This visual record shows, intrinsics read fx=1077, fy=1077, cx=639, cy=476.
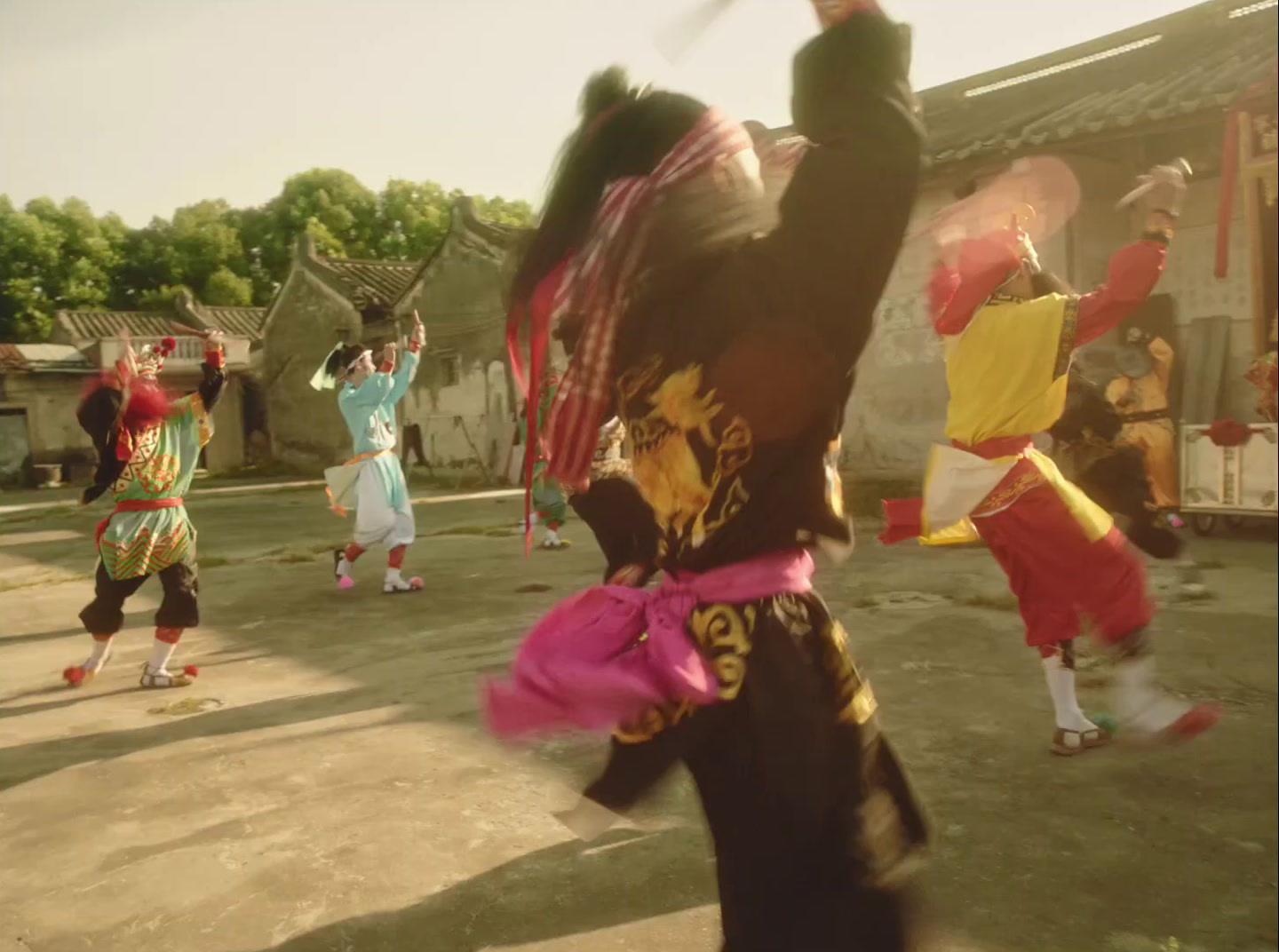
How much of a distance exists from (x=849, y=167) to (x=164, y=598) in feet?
16.1

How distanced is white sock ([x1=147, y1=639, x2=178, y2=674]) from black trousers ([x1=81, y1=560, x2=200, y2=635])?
0.36 feet

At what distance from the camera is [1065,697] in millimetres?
3840

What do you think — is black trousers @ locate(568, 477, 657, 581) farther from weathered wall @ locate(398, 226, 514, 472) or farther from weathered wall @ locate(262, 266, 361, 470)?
weathered wall @ locate(262, 266, 361, 470)

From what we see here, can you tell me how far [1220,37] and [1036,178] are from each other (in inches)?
297

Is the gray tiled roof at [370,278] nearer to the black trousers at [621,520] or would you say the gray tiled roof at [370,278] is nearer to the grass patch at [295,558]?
the grass patch at [295,558]

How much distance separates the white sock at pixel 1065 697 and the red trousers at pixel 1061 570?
0.16 metres

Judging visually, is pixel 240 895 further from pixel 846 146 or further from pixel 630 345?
pixel 846 146

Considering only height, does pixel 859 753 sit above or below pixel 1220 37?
below

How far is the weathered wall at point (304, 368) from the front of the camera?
75.8ft

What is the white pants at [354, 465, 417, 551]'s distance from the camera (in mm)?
7883

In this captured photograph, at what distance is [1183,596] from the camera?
6281 millimetres

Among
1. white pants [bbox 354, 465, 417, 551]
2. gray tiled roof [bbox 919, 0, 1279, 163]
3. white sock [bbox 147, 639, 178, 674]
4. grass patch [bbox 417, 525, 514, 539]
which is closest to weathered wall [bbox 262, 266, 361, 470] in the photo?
grass patch [bbox 417, 525, 514, 539]

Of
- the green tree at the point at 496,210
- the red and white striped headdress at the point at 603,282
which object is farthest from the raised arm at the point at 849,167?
the green tree at the point at 496,210

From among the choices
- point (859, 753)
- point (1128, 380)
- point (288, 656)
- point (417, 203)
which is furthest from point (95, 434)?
point (417, 203)
